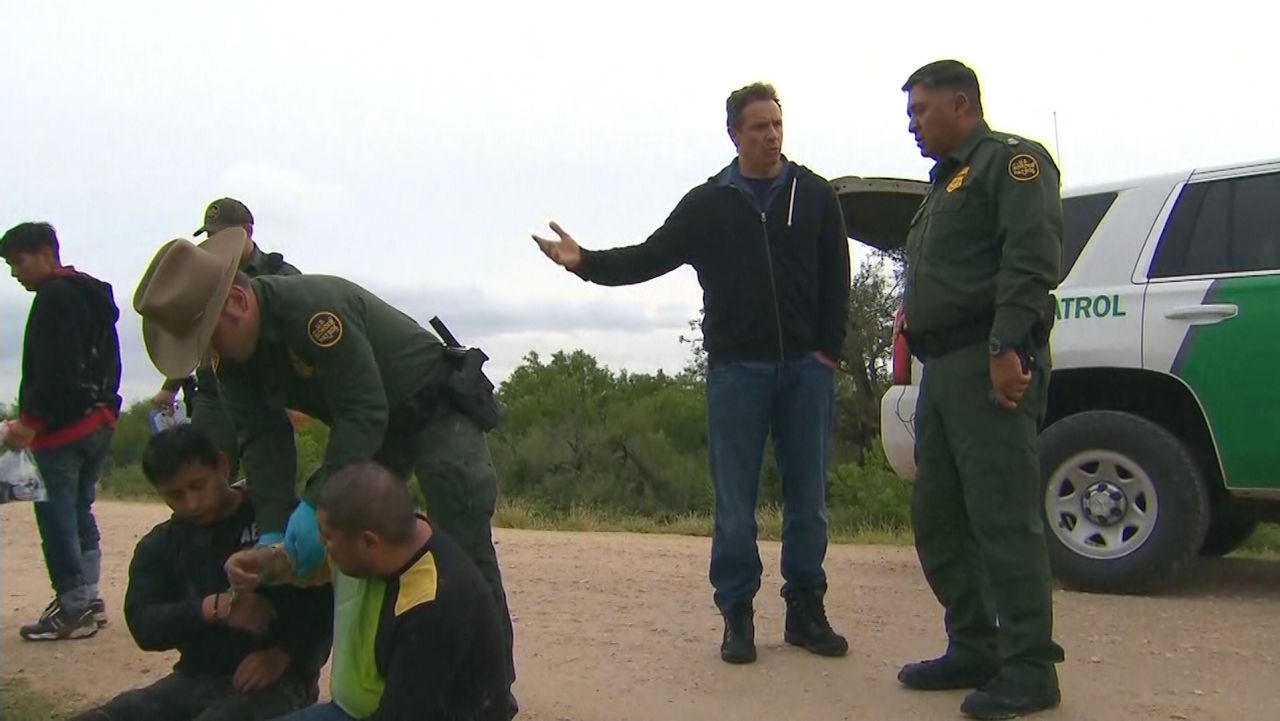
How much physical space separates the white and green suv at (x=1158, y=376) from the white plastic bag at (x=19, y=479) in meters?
3.94

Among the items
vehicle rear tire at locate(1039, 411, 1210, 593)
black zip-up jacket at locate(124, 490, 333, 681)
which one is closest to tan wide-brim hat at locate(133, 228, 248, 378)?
black zip-up jacket at locate(124, 490, 333, 681)

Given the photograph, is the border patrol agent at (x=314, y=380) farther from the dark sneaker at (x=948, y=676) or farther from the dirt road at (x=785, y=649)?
the dark sneaker at (x=948, y=676)

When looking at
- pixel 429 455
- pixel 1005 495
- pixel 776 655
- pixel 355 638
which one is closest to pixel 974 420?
pixel 1005 495

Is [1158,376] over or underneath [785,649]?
over

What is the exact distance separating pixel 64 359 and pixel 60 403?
19cm

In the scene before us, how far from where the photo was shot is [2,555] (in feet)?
27.2

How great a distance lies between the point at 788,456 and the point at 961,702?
1095 mm

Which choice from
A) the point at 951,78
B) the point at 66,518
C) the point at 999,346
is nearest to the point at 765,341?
the point at 999,346

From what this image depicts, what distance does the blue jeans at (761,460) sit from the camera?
4570 mm

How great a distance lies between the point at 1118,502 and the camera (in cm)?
573

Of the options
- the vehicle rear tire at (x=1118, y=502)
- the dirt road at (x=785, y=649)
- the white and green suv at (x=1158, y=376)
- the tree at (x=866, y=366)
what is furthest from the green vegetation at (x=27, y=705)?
the tree at (x=866, y=366)

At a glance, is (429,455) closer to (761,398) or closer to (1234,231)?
(761,398)

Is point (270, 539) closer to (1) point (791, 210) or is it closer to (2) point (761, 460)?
(2) point (761, 460)

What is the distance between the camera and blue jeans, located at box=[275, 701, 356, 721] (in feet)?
10.4
